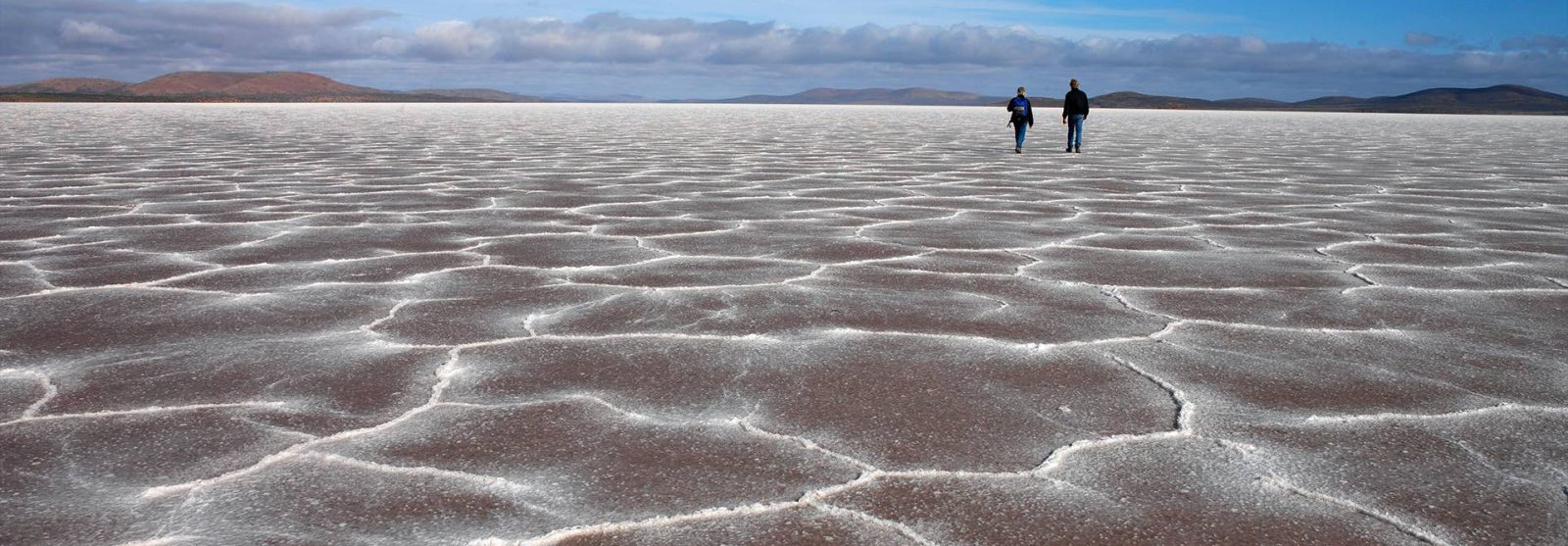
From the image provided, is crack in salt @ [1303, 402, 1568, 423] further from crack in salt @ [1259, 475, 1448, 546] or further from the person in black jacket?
the person in black jacket

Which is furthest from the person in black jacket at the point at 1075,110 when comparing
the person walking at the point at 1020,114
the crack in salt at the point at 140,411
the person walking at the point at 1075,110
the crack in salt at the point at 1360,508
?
the crack in salt at the point at 140,411

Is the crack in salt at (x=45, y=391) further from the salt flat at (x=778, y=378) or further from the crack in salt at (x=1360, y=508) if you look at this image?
the crack in salt at (x=1360, y=508)

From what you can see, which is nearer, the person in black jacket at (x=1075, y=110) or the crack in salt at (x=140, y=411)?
the crack in salt at (x=140, y=411)

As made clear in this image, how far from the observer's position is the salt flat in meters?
1.77

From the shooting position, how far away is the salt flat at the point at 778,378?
5.80ft

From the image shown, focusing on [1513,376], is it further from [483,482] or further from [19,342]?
[19,342]

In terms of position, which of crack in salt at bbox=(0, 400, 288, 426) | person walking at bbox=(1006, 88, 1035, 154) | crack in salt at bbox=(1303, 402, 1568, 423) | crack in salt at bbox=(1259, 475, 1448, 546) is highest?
person walking at bbox=(1006, 88, 1035, 154)

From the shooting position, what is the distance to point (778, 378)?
2.51 m

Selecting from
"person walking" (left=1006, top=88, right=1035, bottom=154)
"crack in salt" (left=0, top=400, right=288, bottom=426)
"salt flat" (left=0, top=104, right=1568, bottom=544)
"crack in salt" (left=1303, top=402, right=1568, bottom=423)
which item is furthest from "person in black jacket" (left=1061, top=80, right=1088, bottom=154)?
"crack in salt" (left=0, top=400, right=288, bottom=426)

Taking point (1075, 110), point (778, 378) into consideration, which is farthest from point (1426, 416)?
point (1075, 110)

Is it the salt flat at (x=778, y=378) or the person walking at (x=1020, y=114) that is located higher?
the person walking at (x=1020, y=114)

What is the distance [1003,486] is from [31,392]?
1.91 m

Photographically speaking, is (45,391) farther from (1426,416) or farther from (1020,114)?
(1020,114)

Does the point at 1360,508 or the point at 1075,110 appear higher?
the point at 1075,110
